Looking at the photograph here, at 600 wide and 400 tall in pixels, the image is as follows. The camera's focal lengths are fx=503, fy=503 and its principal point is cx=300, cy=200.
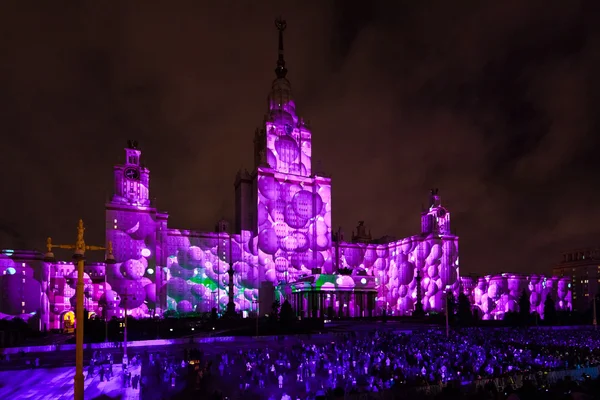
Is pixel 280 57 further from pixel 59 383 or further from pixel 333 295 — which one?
pixel 59 383

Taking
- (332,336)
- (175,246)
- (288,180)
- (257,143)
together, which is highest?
(257,143)

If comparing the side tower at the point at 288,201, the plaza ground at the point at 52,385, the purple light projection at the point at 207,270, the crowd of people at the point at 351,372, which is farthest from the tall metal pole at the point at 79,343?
the side tower at the point at 288,201

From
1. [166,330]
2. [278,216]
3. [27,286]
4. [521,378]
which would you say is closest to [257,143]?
[278,216]

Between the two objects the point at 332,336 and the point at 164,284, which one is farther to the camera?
the point at 164,284

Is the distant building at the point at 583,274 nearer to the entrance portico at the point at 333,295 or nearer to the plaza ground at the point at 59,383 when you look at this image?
the entrance portico at the point at 333,295

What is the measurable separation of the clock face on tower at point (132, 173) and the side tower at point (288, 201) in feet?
66.3

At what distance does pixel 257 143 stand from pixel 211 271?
28.9m

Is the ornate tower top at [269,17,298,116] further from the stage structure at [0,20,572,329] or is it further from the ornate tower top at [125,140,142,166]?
the ornate tower top at [125,140,142,166]

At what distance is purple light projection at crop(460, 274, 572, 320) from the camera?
104 metres

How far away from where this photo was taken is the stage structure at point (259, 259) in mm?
73125

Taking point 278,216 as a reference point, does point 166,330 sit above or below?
below

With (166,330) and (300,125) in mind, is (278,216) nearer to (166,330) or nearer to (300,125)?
(300,125)

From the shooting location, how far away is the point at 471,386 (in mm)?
19984

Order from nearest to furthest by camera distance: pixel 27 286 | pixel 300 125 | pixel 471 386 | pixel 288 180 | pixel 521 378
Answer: pixel 471 386, pixel 521 378, pixel 27 286, pixel 288 180, pixel 300 125
